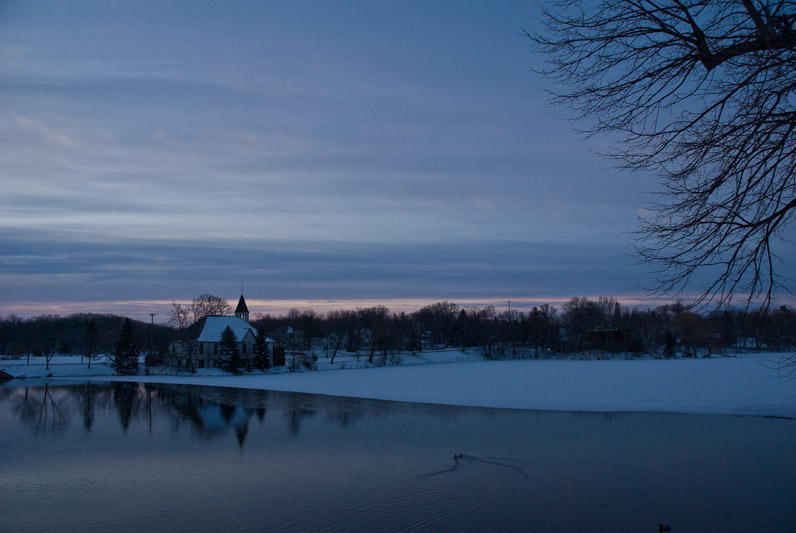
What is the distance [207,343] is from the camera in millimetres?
59375

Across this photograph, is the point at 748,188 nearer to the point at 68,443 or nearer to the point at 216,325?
the point at 68,443

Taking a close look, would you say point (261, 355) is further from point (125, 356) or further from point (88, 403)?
point (88, 403)

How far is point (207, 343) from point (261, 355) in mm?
7475

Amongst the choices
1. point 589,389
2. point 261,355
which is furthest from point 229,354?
point 589,389

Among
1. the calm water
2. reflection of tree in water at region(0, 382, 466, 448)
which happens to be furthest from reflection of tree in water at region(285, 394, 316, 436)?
the calm water

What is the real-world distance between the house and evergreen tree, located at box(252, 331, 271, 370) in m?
0.95

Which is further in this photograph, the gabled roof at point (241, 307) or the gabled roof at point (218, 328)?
the gabled roof at point (241, 307)

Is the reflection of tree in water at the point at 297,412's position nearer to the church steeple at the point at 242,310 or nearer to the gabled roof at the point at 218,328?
the gabled roof at the point at 218,328

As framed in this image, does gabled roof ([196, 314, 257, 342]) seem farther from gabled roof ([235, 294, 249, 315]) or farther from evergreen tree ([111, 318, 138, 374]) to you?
gabled roof ([235, 294, 249, 315])

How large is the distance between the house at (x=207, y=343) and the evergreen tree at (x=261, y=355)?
A: 0.95 meters

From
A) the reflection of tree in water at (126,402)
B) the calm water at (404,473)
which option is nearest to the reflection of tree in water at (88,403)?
the calm water at (404,473)

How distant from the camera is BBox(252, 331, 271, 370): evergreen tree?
55.2 m

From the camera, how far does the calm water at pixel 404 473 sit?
941 centimetres

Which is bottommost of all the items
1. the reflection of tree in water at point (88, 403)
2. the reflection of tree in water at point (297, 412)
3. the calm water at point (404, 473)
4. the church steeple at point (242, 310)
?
the reflection of tree in water at point (88, 403)
